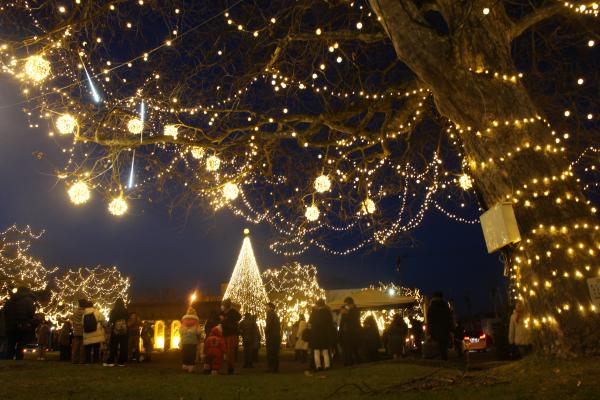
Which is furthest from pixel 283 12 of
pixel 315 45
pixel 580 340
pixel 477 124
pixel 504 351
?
pixel 504 351

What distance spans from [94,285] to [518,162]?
126 ft

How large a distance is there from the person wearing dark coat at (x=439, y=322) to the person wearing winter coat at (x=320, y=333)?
226cm

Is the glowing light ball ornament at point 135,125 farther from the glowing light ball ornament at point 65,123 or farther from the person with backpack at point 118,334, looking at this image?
the person with backpack at point 118,334

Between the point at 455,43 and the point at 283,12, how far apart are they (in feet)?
11.2

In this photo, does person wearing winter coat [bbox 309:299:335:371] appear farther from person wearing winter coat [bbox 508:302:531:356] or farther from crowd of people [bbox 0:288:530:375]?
person wearing winter coat [bbox 508:302:531:356]

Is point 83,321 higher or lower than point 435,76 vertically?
lower

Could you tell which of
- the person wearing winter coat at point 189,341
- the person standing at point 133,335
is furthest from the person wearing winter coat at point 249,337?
the person standing at point 133,335

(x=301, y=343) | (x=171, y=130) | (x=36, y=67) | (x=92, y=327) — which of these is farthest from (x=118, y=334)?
(x=36, y=67)

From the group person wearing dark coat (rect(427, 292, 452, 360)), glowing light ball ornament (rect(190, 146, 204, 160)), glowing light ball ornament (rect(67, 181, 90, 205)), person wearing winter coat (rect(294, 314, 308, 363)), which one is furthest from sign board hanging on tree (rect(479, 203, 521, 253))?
person wearing winter coat (rect(294, 314, 308, 363))

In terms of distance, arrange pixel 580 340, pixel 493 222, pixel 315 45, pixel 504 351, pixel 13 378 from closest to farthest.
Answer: pixel 580 340 < pixel 493 222 < pixel 13 378 < pixel 315 45 < pixel 504 351

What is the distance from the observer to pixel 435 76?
693 cm

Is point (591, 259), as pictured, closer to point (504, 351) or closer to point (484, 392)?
point (484, 392)

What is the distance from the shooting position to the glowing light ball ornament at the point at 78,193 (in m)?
8.81

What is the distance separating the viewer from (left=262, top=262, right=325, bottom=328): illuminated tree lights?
31.8 m
